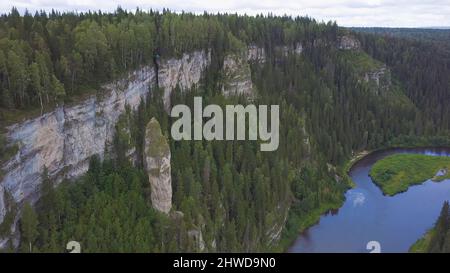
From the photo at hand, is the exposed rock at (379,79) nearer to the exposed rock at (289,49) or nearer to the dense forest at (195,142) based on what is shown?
the dense forest at (195,142)

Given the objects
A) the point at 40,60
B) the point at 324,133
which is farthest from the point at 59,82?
the point at 324,133

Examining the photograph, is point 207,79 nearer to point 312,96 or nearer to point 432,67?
point 312,96

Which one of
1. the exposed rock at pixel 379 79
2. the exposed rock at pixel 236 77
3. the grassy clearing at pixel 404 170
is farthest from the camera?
the exposed rock at pixel 379 79

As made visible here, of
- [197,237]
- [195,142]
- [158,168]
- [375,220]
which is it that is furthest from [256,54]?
[197,237]

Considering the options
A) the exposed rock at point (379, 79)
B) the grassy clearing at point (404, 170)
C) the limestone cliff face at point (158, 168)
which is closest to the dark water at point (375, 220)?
the grassy clearing at point (404, 170)

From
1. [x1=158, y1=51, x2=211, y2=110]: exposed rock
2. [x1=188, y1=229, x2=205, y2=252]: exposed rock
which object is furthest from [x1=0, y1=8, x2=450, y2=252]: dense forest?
[x1=158, y1=51, x2=211, y2=110]: exposed rock

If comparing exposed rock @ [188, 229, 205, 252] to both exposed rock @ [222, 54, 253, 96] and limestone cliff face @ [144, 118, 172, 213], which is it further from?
exposed rock @ [222, 54, 253, 96]

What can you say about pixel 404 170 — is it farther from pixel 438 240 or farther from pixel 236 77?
pixel 438 240
